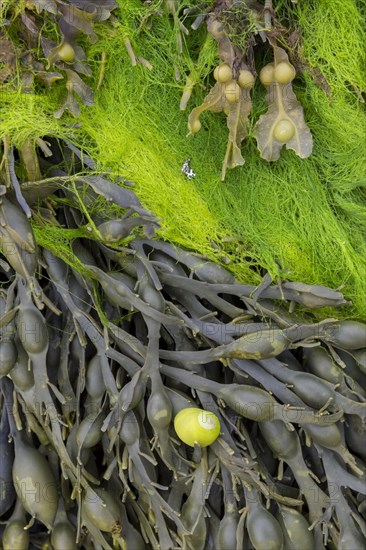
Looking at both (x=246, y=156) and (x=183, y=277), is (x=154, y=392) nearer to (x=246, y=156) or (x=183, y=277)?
(x=183, y=277)

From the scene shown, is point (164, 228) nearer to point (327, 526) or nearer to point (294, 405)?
point (294, 405)

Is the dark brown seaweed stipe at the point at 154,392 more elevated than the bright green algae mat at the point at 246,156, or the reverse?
the bright green algae mat at the point at 246,156

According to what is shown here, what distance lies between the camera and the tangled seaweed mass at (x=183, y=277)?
0.95 m

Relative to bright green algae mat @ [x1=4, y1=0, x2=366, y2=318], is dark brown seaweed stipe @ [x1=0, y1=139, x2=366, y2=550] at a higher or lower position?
lower

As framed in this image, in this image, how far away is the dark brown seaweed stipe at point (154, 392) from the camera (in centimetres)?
94

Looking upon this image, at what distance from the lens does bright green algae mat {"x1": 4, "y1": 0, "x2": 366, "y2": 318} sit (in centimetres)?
100

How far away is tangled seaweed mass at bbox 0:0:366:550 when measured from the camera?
950 mm

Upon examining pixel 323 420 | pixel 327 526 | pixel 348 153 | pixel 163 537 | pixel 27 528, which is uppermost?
pixel 348 153

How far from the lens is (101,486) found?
1.03 metres

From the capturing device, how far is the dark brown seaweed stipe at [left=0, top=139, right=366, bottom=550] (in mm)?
940

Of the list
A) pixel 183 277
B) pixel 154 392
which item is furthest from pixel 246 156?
pixel 154 392

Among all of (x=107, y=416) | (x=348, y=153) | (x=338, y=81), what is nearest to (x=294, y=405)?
(x=107, y=416)

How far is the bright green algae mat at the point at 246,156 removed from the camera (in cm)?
100

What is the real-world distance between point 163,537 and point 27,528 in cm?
24
